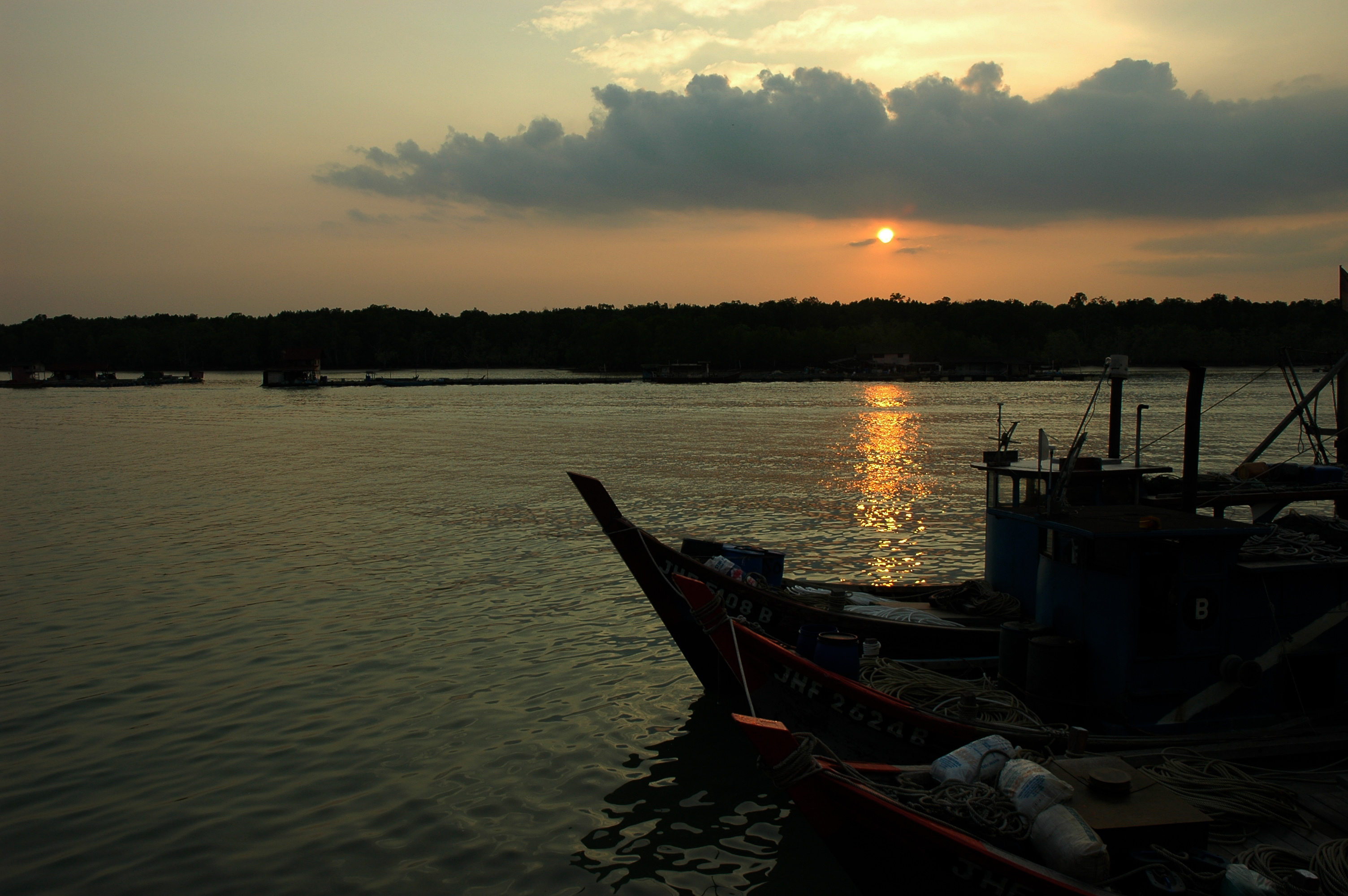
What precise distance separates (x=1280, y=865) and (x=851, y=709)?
3401 mm

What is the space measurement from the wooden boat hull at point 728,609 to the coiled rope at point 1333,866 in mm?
4440

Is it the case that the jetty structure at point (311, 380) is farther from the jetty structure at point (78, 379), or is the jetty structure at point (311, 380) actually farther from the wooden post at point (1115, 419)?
the wooden post at point (1115, 419)

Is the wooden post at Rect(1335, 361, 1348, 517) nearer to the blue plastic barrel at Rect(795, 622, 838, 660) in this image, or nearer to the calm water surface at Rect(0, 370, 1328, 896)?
the calm water surface at Rect(0, 370, 1328, 896)

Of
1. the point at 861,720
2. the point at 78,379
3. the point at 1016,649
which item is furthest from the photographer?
the point at 78,379

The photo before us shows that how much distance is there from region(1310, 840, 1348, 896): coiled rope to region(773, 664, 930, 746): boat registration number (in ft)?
9.58

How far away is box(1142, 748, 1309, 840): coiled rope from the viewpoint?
21.7 feet

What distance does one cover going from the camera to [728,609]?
36.1 feet

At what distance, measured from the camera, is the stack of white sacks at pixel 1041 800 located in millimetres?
5520

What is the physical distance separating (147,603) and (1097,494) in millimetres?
16999

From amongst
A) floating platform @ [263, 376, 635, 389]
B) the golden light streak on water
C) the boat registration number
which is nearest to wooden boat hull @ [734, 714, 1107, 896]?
the boat registration number

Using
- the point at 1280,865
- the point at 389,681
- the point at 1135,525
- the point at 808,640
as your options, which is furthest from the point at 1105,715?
the point at 389,681

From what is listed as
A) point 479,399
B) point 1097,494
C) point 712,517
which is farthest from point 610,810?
point 479,399

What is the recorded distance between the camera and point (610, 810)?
9.09 m

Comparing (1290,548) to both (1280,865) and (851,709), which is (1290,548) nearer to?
(1280,865)
